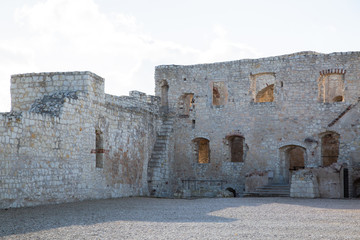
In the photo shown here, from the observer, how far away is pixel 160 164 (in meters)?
18.6

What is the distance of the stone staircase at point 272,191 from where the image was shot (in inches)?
668

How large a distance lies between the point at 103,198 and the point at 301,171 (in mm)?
6441

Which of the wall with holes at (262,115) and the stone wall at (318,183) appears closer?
the stone wall at (318,183)

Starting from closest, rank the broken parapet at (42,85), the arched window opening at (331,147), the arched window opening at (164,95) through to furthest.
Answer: the broken parapet at (42,85)
the arched window opening at (164,95)
the arched window opening at (331,147)

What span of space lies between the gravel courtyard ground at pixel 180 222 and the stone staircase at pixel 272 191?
5400mm

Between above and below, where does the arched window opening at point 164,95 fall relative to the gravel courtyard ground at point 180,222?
above

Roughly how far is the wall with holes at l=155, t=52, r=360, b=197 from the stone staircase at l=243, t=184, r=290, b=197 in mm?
1014

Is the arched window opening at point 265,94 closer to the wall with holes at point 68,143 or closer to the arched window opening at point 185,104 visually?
the arched window opening at point 185,104

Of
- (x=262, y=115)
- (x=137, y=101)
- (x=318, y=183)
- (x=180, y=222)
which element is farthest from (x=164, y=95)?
(x=180, y=222)

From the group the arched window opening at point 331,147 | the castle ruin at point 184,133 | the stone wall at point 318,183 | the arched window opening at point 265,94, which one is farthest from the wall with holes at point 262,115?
the arched window opening at point 331,147

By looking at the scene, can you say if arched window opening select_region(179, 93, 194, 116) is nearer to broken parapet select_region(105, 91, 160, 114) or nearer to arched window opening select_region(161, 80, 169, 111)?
arched window opening select_region(161, 80, 169, 111)

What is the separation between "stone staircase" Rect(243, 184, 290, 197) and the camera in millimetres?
16973

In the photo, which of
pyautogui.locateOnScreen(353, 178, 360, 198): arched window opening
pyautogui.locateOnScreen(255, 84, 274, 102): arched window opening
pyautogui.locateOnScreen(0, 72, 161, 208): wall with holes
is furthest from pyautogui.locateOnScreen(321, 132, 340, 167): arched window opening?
Result: pyautogui.locateOnScreen(0, 72, 161, 208): wall with holes

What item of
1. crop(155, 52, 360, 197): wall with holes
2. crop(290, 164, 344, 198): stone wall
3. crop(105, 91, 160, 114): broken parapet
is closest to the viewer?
crop(290, 164, 344, 198): stone wall
